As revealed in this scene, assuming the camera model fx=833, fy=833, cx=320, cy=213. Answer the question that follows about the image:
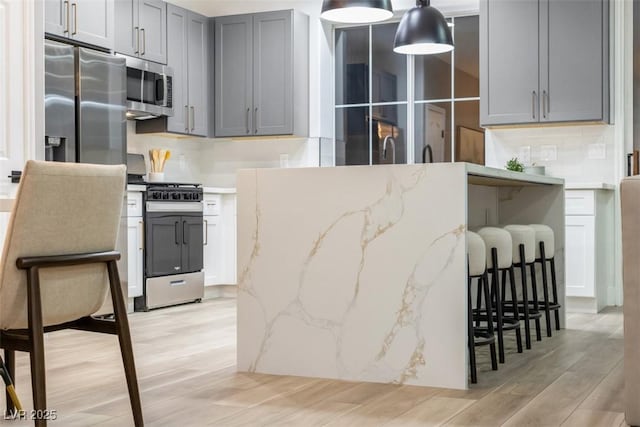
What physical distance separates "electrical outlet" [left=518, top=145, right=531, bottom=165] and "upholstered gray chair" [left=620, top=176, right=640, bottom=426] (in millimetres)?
3783

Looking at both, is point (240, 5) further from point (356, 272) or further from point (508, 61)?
point (356, 272)

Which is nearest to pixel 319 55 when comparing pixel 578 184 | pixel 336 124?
pixel 336 124

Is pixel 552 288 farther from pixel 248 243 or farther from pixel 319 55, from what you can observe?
pixel 319 55

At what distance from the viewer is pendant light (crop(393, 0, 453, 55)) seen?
4.91 metres

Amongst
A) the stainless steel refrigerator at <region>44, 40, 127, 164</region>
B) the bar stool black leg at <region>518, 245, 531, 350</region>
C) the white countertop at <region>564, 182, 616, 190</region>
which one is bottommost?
the bar stool black leg at <region>518, 245, 531, 350</region>

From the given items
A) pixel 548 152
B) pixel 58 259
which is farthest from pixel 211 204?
pixel 58 259

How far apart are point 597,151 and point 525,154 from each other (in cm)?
53

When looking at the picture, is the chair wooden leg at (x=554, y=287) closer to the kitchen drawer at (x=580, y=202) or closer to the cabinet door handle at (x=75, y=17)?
the kitchen drawer at (x=580, y=202)

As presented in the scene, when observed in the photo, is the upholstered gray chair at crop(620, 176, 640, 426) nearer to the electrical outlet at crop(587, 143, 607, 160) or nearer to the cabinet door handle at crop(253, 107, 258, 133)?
the electrical outlet at crop(587, 143, 607, 160)

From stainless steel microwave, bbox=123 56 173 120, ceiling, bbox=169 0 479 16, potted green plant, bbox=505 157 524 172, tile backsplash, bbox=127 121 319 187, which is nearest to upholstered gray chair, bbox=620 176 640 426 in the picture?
potted green plant, bbox=505 157 524 172

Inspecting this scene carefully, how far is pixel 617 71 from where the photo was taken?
237 inches

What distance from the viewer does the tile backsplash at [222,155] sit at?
23.6 ft

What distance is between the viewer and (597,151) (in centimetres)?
616

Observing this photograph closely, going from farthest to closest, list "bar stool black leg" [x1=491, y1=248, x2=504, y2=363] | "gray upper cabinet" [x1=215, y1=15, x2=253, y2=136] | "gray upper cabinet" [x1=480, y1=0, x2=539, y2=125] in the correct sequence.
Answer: "gray upper cabinet" [x1=215, y1=15, x2=253, y2=136], "gray upper cabinet" [x1=480, y1=0, x2=539, y2=125], "bar stool black leg" [x1=491, y1=248, x2=504, y2=363]
